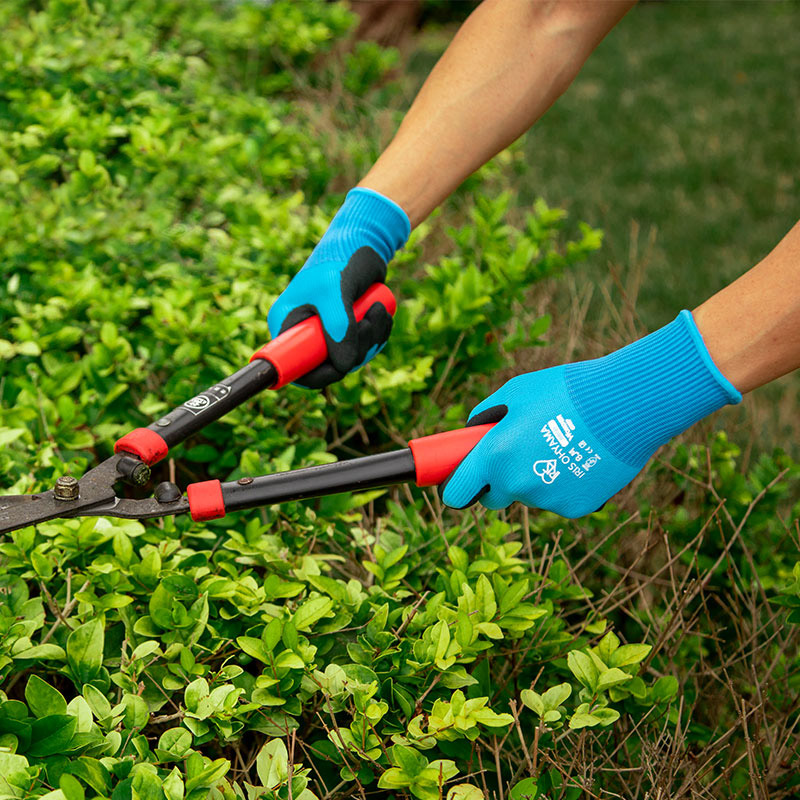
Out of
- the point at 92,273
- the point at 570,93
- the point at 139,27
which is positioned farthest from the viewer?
the point at 570,93

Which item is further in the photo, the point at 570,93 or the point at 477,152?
the point at 570,93

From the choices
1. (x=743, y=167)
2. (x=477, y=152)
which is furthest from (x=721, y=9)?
(x=477, y=152)

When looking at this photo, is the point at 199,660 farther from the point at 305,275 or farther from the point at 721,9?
the point at 721,9

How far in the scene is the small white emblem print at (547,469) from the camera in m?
1.64

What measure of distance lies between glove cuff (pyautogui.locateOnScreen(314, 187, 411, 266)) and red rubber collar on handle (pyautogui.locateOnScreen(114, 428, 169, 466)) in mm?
615

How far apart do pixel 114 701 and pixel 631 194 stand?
4.31m

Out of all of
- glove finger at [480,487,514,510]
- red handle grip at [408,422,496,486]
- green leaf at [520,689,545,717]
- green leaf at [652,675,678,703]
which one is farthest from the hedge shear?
green leaf at [652,675,678,703]

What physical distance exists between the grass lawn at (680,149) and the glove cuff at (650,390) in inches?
79.5

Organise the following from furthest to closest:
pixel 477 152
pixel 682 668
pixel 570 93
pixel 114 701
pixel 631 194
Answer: pixel 570 93, pixel 631 194, pixel 477 152, pixel 682 668, pixel 114 701

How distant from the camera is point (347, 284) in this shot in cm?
192

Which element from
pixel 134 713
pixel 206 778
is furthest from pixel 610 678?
pixel 134 713

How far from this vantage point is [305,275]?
1955 mm

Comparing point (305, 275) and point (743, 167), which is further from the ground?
point (305, 275)

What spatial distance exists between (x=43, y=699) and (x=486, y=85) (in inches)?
62.5
